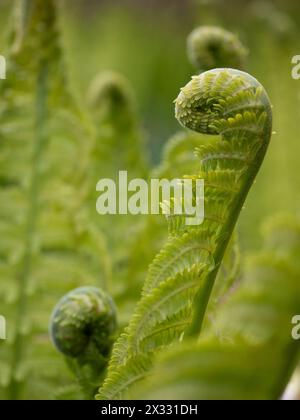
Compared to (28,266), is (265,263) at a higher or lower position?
lower

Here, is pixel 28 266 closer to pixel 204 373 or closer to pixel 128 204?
pixel 128 204

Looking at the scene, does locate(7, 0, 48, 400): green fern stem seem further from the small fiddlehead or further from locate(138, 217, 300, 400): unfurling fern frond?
locate(138, 217, 300, 400): unfurling fern frond


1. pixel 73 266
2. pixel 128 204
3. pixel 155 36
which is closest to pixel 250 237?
pixel 128 204

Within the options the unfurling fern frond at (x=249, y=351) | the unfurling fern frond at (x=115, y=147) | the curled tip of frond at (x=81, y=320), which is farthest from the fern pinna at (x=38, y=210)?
the unfurling fern frond at (x=249, y=351)

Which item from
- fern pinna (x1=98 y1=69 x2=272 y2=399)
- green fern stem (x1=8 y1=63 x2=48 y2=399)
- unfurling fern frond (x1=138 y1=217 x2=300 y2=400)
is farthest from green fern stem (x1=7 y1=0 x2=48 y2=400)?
unfurling fern frond (x1=138 y1=217 x2=300 y2=400)

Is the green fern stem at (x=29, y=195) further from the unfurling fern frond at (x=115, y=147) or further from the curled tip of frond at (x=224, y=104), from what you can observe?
the curled tip of frond at (x=224, y=104)

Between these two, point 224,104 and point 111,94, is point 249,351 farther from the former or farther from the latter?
point 111,94
